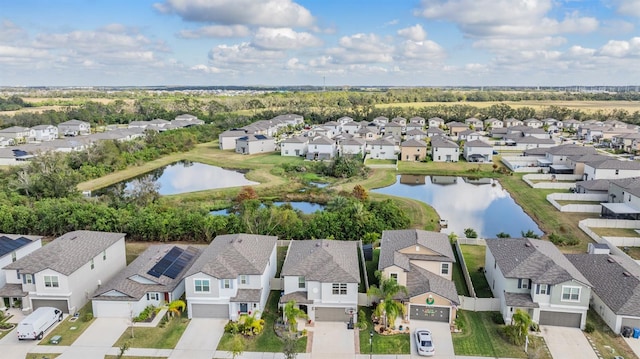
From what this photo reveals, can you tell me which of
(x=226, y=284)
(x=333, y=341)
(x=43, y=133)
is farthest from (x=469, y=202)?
(x=43, y=133)

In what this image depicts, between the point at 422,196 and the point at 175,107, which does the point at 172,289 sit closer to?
the point at 422,196

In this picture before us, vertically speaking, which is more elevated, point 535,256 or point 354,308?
point 535,256

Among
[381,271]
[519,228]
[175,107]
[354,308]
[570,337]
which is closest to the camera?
[570,337]

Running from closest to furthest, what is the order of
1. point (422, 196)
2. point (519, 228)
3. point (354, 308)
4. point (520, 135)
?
1. point (354, 308)
2. point (519, 228)
3. point (422, 196)
4. point (520, 135)

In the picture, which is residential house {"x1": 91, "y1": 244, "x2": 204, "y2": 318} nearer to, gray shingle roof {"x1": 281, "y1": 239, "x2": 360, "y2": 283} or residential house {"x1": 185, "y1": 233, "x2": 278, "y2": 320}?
residential house {"x1": 185, "y1": 233, "x2": 278, "y2": 320}

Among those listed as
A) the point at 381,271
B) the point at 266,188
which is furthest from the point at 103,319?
the point at 266,188

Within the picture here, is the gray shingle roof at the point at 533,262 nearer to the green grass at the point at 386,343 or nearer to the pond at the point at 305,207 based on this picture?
the green grass at the point at 386,343

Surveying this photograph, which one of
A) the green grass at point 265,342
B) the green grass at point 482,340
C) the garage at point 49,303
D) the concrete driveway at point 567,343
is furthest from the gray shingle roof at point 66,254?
the concrete driveway at point 567,343
